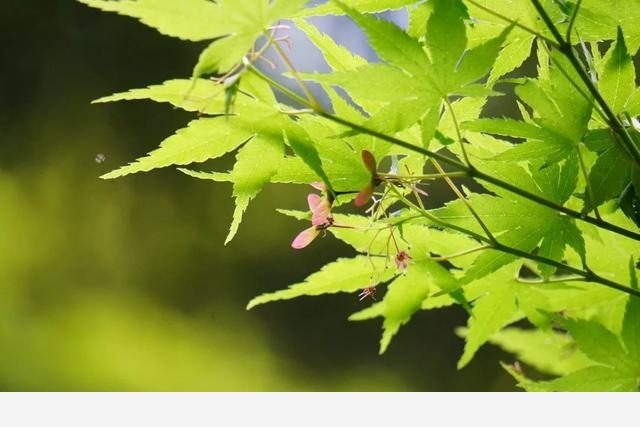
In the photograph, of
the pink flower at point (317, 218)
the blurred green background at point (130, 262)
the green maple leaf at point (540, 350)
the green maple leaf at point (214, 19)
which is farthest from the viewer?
the blurred green background at point (130, 262)

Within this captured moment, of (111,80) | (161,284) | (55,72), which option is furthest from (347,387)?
(55,72)

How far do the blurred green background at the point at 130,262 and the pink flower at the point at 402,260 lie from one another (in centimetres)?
197

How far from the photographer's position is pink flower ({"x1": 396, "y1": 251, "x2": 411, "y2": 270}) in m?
0.39

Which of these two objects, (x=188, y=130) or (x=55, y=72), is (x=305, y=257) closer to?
(x=55, y=72)

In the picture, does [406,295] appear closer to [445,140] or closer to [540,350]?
[445,140]

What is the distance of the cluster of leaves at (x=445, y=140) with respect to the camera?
0.94 ft

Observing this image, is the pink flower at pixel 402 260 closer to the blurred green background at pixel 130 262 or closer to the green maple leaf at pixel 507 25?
the green maple leaf at pixel 507 25

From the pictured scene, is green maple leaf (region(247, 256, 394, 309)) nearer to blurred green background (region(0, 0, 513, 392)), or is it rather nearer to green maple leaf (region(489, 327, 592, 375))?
green maple leaf (region(489, 327, 592, 375))

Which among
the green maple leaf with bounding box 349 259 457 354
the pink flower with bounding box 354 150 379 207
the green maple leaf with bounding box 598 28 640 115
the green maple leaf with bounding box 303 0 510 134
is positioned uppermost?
the green maple leaf with bounding box 303 0 510 134

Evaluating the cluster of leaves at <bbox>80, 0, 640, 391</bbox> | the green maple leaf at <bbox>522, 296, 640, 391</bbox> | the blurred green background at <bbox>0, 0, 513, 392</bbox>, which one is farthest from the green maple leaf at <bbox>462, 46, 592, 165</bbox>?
the blurred green background at <bbox>0, 0, 513, 392</bbox>

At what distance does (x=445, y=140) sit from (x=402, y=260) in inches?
3.2

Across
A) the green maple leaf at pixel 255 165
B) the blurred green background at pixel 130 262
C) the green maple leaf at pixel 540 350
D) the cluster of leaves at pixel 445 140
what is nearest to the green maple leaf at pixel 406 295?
the cluster of leaves at pixel 445 140

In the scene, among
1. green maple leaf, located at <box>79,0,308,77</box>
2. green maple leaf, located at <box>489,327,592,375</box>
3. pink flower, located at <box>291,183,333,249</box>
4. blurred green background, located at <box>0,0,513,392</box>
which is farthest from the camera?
blurred green background, located at <box>0,0,513,392</box>

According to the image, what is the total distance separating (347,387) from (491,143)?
2.21m
